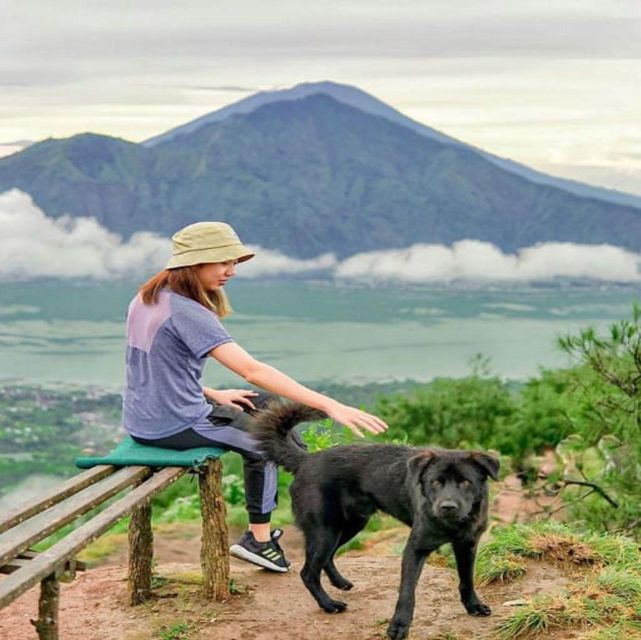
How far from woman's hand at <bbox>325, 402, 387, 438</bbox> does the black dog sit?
251 millimetres

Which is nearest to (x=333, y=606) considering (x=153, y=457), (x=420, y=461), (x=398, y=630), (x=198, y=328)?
(x=398, y=630)

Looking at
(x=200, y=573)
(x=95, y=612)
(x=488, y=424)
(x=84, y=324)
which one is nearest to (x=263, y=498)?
(x=200, y=573)

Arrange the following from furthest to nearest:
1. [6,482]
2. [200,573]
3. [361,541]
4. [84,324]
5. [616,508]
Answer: [84,324] → [6,482] → [361,541] → [616,508] → [200,573]

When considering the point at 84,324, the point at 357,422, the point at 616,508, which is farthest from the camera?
the point at 84,324

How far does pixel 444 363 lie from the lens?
131625 mm

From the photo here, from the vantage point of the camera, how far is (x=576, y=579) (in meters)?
6.43

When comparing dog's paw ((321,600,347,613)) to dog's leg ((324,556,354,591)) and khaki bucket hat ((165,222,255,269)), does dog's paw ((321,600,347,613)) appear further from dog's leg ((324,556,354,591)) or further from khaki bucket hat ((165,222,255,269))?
khaki bucket hat ((165,222,255,269))

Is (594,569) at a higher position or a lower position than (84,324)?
higher

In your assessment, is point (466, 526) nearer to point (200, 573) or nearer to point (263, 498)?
point (263, 498)

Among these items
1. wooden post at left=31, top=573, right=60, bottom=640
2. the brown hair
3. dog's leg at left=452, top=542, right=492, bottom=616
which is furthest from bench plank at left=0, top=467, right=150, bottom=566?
dog's leg at left=452, top=542, right=492, bottom=616

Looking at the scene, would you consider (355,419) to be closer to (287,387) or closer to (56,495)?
(287,387)

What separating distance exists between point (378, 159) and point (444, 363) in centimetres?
6077

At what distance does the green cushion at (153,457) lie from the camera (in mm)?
6258

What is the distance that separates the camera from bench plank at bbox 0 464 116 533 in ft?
18.4
